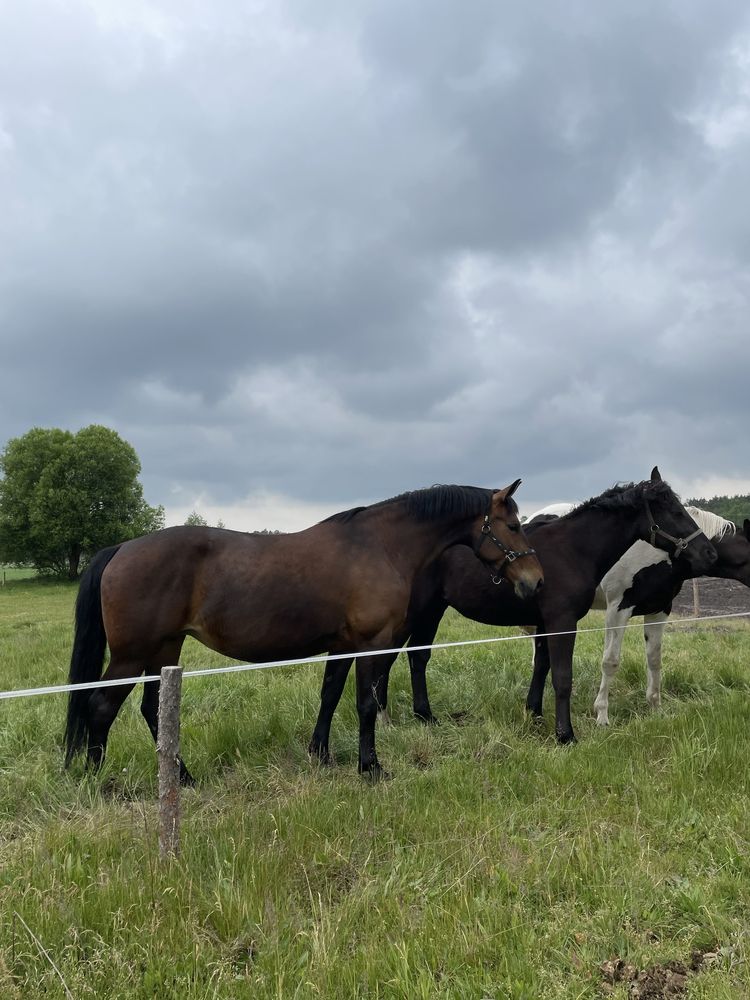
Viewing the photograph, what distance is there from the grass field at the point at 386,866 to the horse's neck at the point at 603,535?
155cm

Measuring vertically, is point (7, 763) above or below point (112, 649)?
below

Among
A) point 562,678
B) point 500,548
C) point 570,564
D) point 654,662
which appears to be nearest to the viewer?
point 500,548

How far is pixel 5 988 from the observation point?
2379 mm

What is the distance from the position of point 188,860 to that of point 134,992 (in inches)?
32.4

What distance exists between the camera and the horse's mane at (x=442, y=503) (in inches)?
221

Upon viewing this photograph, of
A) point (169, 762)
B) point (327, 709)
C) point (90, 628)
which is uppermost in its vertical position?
point (90, 628)

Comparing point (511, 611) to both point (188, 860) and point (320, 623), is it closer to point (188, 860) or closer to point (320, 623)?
point (320, 623)

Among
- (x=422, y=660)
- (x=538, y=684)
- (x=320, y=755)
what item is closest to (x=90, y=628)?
(x=320, y=755)

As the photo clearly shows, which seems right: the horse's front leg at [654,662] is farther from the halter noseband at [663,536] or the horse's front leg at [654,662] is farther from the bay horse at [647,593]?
the halter noseband at [663,536]

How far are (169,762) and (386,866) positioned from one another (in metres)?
1.22

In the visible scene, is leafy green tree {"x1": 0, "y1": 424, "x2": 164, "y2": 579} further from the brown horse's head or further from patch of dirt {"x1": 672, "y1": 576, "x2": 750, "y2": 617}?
the brown horse's head

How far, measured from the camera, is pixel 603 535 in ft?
21.6

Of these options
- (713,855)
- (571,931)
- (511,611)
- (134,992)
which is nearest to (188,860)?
(134,992)

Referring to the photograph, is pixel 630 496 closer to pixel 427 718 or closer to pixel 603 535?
pixel 603 535
